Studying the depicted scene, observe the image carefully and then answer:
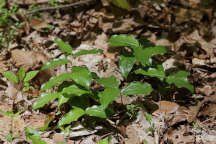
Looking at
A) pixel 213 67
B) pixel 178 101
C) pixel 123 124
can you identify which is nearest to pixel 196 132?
pixel 178 101

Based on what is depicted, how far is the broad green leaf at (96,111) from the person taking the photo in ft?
7.07

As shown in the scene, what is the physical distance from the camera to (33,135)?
2.15 meters

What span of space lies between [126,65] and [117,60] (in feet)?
1.66

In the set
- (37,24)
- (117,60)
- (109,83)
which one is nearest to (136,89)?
(109,83)

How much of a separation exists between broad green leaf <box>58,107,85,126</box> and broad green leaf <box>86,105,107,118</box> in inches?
2.1

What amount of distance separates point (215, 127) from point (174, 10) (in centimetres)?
172

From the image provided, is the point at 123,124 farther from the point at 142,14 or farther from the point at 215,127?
the point at 142,14

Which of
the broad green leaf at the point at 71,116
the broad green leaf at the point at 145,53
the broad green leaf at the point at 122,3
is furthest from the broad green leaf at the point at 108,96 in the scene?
Result: the broad green leaf at the point at 122,3

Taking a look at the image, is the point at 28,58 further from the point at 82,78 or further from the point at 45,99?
the point at 82,78

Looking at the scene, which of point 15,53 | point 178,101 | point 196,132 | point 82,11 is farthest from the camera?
point 82,11

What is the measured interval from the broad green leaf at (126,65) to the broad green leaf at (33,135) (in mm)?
915

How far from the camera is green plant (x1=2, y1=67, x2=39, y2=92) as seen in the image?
8.23ft

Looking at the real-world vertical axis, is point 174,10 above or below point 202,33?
above

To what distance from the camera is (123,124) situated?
230 centimetres
